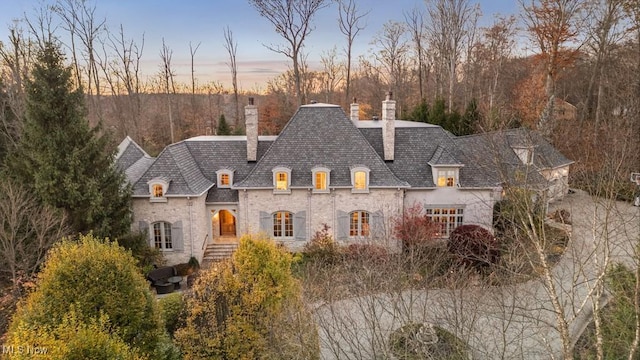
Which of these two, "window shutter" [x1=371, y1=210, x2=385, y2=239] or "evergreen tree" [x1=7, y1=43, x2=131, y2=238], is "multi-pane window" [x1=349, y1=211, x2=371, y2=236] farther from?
"evergreen tree" [x1=7, y1=43, x2=131, y2=238]

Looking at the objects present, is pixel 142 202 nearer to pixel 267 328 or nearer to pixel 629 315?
pixel 267 328

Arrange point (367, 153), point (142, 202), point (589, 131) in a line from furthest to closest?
point (589, 131), point (367, 153), point (142, 202)

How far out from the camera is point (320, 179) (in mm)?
21844

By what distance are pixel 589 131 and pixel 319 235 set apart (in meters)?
22.3

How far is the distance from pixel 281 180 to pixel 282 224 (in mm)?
2445

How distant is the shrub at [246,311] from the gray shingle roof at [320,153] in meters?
9.52

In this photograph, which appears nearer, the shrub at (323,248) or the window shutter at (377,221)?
the shrub at (323,248)

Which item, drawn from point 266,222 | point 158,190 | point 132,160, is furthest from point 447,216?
point 132,160

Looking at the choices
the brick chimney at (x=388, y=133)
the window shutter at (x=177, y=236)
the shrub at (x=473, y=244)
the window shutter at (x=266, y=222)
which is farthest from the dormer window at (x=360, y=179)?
the window shutter at (x=177, y=236)

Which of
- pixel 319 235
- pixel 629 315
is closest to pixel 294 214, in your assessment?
pixel 319 235

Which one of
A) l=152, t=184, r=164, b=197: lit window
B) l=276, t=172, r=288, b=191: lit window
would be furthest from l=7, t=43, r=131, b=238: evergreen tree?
l=276, t=172, r=288, b=191: lit window

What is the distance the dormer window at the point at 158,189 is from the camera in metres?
20.5

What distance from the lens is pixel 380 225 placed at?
2177 cm

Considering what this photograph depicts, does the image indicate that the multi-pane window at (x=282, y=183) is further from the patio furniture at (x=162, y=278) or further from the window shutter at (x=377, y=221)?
the patio furniture at (x=162, y=278)
